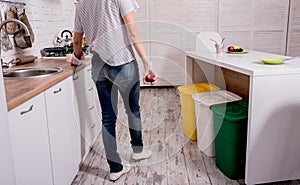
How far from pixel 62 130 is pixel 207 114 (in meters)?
1.09

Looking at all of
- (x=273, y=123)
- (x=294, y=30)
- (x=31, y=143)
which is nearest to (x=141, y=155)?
(x=273, y=123)

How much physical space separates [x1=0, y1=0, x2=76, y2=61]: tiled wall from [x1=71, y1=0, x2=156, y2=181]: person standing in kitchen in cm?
55

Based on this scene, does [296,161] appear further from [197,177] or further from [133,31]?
[133,31]

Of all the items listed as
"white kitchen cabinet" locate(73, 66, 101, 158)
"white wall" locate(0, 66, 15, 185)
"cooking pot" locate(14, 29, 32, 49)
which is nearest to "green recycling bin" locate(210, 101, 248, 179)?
"white kitchen cabinet" locate(73, 66, 101, 158)

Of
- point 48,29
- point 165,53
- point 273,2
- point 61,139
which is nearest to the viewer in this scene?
point 61,139

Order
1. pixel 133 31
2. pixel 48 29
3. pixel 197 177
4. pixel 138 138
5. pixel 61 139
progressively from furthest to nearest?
pixel 48 29 < pixel 138 138 < pixel 197 177 < pixel 133 31 < pixel 61 139

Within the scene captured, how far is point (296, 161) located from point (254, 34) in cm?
312

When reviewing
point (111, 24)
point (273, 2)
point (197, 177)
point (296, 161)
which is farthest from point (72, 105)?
point (273, 2)

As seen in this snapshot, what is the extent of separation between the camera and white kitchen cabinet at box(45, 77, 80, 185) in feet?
4.99

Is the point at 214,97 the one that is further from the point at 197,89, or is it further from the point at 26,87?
the point at 26,87

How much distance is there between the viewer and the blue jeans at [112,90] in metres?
1.88

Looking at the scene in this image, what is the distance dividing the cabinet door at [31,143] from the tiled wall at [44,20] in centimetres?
88

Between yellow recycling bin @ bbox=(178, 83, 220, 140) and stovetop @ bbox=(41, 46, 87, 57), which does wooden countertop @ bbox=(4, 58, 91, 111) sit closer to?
stovetop @ bbox=(41, 46, 87, 57)

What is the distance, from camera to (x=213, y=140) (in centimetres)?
224
